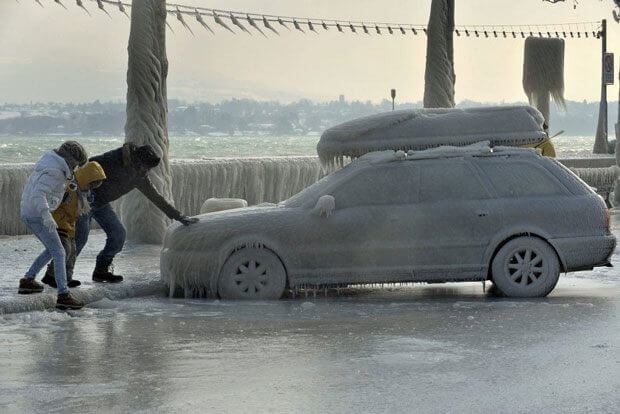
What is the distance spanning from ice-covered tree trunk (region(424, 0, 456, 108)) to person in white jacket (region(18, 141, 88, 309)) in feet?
46.8

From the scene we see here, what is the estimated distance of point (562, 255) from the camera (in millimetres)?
14117

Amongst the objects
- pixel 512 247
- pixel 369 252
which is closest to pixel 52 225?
pixel 369 252

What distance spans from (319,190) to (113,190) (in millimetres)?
2214

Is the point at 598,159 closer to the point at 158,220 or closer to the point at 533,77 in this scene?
the point at 533,77

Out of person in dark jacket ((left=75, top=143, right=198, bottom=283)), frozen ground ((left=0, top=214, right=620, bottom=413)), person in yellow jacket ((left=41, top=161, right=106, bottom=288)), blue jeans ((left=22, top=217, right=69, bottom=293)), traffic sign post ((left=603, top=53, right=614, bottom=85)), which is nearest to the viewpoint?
frozen ground ((left=0, top=214, right=620, bottom=413))

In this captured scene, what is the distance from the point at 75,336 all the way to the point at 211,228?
2.85m

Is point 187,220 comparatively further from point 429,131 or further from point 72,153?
point 429,131

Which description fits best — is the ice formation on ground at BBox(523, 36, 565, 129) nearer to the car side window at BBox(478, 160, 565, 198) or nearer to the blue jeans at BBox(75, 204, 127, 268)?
the car side window at BBox(478, 160, 565, 198)

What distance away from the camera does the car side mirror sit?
14103 millimetres

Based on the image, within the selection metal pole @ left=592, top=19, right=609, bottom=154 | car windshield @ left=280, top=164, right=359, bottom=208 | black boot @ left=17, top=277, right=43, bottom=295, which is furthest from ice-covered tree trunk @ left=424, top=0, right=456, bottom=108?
→ metal pole @ left=592, top=19, right=609, bottom=154

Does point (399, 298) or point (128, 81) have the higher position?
point (128, 81)

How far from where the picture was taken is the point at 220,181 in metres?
25.4

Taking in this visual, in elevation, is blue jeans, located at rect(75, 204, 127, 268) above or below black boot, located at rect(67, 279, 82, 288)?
above

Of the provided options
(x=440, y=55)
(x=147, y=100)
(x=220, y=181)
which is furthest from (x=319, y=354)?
(x=440, y=55)
